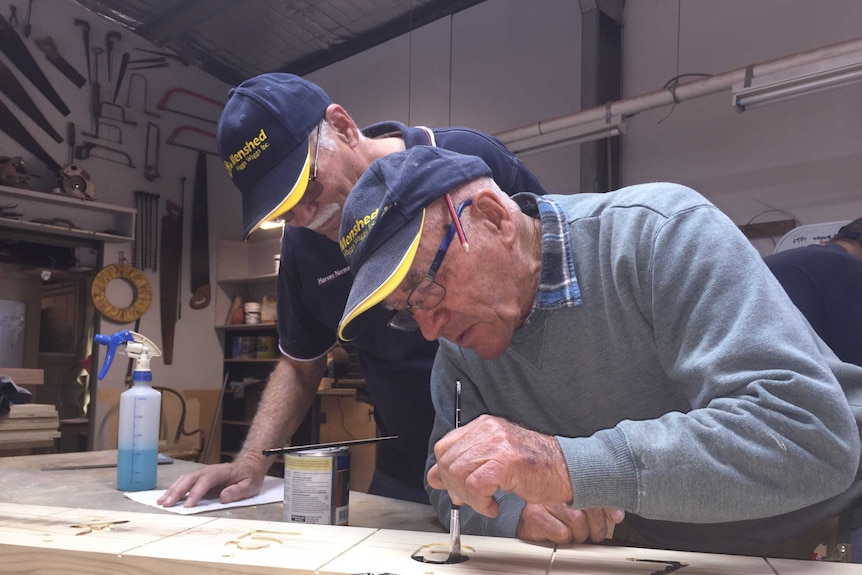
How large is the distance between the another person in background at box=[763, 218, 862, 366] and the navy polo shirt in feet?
2.47

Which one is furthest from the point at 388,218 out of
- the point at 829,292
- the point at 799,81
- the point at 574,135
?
the point at 574,135

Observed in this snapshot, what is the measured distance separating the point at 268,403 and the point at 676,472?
139 cm

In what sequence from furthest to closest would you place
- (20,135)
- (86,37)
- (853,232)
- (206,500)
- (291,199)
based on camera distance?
1. (86,37)
2. (20,135)
3. (853,232)
4. (206,500)
5. (291,199)

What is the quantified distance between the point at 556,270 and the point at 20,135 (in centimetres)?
608

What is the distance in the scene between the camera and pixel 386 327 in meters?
1.77

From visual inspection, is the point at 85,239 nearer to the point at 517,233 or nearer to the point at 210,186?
the point at 210,186

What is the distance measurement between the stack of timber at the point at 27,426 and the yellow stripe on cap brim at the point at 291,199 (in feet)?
5.66

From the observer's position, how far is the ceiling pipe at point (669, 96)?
10.7 feet

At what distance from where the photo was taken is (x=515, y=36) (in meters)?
5.17

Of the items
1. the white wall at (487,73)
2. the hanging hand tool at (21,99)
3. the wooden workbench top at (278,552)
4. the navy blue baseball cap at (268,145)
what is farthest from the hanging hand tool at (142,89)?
the wooden workbench top at (278,552)

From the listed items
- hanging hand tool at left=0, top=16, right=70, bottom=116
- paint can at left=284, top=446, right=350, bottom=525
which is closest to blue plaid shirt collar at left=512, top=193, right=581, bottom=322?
paint can at left=284, top=446, right=350, bottom=525

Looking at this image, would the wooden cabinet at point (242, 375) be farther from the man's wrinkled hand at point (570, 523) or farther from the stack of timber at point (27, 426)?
the man's wrinkled hand at point (570, 523)

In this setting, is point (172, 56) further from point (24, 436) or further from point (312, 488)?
point (312, 488)

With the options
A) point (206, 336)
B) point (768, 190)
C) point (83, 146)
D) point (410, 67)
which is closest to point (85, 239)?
point (83, 146)
